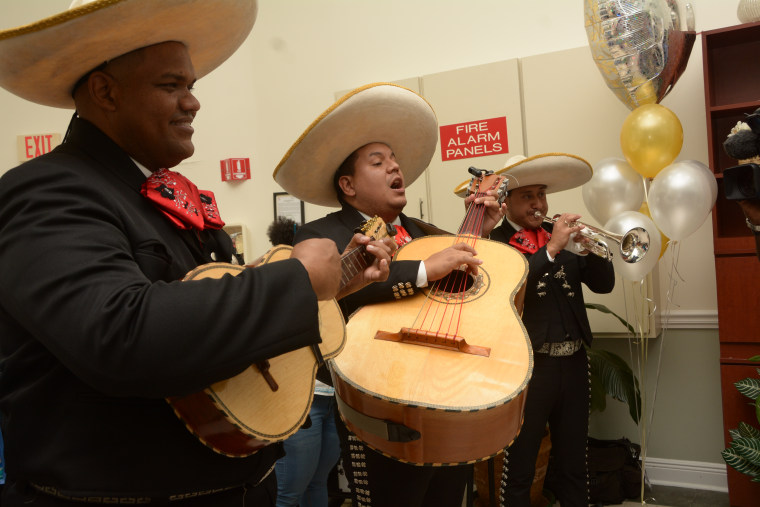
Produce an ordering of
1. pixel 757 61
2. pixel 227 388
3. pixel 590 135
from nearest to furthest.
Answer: pixel 227 388, pixel 757 61, pixel 590 135

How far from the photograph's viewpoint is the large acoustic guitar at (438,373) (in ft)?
3.88

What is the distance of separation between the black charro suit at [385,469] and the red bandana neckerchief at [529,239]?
1002 millimetres

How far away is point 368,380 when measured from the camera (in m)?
1.27

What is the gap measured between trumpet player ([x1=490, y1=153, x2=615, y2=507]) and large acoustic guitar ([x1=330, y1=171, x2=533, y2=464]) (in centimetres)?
84

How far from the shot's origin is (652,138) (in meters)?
2.58

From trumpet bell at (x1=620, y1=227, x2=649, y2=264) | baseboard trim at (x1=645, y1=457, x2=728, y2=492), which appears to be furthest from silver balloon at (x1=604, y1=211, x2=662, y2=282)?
baseboard trim at (x1=645, y1=457, x2=728, y2=492)

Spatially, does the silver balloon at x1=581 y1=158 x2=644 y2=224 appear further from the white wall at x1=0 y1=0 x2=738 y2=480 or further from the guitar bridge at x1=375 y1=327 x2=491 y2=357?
the guitar bridge at x1=375 y1=327 x2=491 y2=357

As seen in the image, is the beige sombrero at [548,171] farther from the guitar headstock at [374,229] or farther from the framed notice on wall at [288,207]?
the framed notice on wall at [288,207]

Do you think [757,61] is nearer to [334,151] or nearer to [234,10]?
[334,151]

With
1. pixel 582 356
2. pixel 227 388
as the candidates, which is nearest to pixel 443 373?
pixel 227 388

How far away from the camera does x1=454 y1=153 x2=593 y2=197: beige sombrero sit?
2490 millimetres

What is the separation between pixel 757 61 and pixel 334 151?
8.26ft

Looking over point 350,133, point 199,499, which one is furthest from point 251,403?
point 350,133

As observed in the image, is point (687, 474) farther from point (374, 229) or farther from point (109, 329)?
point (109, 329)
